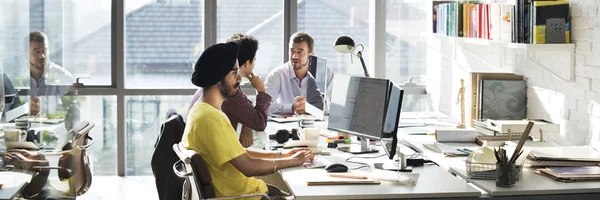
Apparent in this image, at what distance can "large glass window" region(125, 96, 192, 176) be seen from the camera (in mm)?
7234

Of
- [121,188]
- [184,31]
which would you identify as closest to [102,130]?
[121,188]

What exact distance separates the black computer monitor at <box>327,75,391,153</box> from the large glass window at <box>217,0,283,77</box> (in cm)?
276

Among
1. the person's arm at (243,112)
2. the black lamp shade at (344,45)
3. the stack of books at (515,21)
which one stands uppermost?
the stack of books at (515,21)

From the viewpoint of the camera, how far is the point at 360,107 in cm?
423

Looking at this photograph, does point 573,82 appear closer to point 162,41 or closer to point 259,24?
point 259,24

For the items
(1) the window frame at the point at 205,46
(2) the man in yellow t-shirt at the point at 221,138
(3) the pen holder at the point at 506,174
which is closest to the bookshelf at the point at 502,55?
(1) the window frame at the point at 205,46

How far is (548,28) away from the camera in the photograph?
467 cm

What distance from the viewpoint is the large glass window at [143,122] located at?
723 centimetres

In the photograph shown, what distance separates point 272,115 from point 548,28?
2036mm

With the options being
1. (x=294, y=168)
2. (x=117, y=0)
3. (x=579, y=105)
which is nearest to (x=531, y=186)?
(x=294, y=168)

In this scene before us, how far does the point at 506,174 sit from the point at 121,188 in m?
4.02

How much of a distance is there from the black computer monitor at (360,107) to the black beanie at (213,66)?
736 mm

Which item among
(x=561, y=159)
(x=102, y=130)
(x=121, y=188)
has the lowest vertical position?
(x=121, y=188)

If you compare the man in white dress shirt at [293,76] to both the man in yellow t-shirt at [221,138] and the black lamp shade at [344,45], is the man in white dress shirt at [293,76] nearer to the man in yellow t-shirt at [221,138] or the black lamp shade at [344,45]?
the black lamp shade at [344,45]
